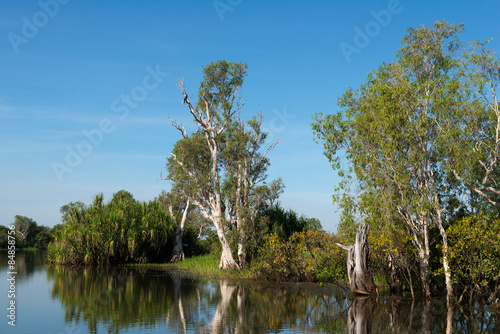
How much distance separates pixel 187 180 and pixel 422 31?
1716cm

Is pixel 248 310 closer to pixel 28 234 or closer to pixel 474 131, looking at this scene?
pixel 474 131

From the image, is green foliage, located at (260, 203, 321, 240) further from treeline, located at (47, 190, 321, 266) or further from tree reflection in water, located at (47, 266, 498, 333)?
tree reflection in water, located at (47, 266, 498, 333)

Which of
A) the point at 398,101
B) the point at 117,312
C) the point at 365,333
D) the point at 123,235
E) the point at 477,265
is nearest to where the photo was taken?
the point at 365,333

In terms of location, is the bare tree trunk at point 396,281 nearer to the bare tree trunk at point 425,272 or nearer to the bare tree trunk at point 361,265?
the bare tree trunk at point 361,265

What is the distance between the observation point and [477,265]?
54.2 ft

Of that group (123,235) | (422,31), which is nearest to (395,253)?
(422,31)

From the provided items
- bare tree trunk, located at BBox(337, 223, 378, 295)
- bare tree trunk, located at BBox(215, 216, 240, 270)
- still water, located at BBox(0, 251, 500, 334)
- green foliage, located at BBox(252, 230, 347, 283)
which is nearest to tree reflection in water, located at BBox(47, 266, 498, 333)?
still water, located at BBox(0, 251, 500, 334)

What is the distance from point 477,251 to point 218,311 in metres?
8.92

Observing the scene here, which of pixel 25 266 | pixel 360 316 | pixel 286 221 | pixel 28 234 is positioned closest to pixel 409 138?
pixel 360 316

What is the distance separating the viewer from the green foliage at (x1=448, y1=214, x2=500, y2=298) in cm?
1578

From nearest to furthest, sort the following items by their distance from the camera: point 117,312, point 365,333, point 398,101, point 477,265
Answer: point 365,333 → point 117,312 → point 477,265 → point 398,101

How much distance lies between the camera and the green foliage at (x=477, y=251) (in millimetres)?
15781

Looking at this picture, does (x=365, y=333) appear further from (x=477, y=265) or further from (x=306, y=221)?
(x=306, y=221)

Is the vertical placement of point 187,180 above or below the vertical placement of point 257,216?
above
